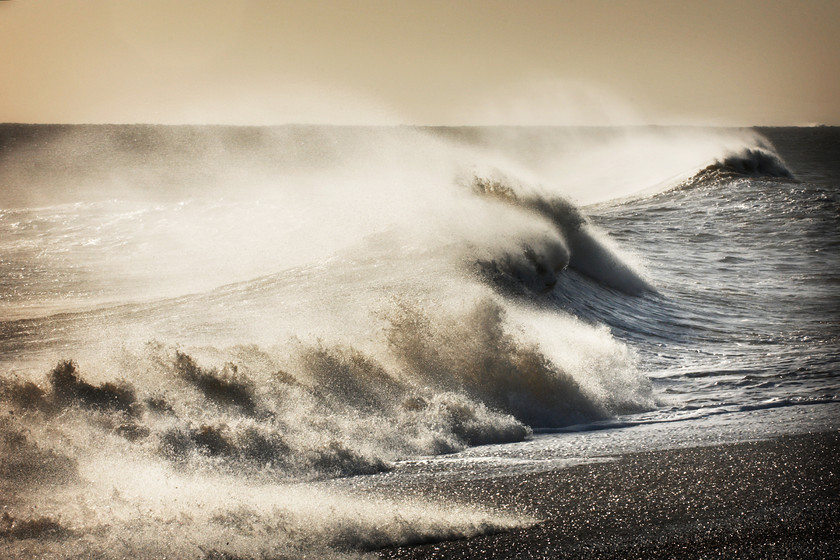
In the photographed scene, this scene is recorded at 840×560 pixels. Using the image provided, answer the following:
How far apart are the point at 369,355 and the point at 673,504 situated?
3.14 meters

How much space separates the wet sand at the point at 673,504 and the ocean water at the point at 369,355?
23cm

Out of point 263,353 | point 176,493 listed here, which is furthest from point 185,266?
point 176,493

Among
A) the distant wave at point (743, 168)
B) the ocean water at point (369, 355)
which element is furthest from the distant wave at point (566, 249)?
the distant wave at point (743, 168)

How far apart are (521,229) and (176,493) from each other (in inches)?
305

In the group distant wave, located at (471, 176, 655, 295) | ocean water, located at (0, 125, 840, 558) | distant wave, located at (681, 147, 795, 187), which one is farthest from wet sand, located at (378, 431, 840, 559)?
distant wave, located at (681, 147, 795, 187)

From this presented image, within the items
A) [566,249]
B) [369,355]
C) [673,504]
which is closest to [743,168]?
[566,249]

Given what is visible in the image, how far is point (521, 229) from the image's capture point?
36.1ft

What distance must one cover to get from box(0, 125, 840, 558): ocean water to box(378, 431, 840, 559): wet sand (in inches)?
9.0

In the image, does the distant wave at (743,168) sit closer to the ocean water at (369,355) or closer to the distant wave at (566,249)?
the ocean water at (369,355)

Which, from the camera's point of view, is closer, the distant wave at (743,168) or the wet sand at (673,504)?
the wet sand at (673,504)

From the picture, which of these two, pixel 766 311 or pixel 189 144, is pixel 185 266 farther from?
pixel 189 144

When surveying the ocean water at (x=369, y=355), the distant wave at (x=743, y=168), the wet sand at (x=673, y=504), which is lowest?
the wet sand at (x=673, y=504)

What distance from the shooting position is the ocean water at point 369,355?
402cm

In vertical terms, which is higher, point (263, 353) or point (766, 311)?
point (263, 353)
